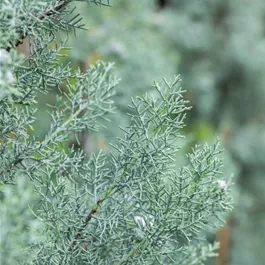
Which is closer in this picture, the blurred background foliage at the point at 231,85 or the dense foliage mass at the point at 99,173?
the dense foliage mass at the point at 99,173

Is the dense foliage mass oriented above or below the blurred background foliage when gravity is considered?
below

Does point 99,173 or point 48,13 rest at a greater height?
point 48,13

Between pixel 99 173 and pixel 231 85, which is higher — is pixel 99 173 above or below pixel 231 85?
below

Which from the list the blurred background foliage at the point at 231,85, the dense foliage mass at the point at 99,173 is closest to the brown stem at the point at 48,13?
the dense foliage mass at the point at 99,173

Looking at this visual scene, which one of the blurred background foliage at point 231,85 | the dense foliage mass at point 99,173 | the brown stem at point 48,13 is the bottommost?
the dense foliage mass at point 99,173

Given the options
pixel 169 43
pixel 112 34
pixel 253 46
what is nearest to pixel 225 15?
pixel 253 46

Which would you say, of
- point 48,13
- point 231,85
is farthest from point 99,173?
point 231,85

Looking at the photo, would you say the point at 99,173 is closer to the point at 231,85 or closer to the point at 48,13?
the point at 48,13

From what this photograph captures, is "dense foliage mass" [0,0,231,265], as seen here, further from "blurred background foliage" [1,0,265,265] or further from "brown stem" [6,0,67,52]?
"blurred background foliage" [1,0,265,265]

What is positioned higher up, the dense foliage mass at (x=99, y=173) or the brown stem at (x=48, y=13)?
the brown stem at (x=48, y=13)

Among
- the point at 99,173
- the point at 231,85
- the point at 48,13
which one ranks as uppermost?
the point at 231,85

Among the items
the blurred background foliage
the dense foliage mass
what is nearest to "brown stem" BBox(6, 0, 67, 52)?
the dense foliage mass

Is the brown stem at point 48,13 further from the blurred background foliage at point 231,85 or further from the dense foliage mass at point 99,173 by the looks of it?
the blurred background foliage at point 231,85

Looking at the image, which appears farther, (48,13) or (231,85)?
(231,85)
